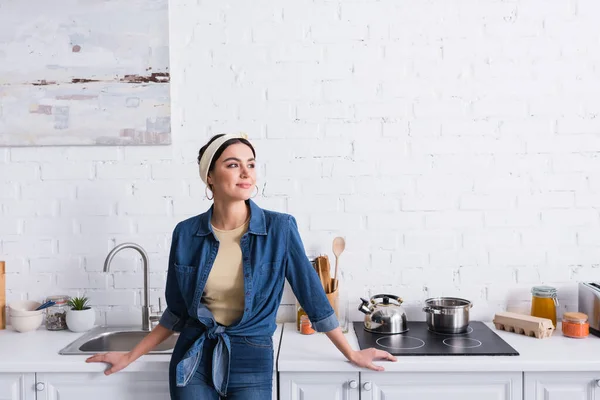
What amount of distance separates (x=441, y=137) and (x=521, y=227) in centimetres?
54

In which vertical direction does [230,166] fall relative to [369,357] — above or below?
above

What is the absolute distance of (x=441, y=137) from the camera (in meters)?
2.53

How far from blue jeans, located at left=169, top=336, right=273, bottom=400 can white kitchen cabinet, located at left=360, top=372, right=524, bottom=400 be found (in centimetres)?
Result: 34

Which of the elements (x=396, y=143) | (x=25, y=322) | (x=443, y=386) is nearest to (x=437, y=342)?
(x=443, y=386)

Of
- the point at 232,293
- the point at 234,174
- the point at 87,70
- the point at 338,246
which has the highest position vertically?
the point at 87,70

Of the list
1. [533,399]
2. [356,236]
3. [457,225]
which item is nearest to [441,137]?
[457,225]

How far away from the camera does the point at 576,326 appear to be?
7.32ft

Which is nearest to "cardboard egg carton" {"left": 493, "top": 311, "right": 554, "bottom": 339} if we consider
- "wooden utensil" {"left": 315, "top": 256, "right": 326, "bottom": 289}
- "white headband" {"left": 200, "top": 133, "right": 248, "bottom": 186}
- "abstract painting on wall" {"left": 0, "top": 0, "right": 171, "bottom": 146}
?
"wooden utensil" {"left": 315, "top": 256, "right": 326, "bottom": 289}

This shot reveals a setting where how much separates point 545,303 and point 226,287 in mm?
1356

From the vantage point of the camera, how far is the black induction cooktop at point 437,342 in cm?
203

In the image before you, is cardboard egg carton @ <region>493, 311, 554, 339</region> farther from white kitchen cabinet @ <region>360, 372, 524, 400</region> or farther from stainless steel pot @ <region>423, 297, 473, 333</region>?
white kitchen cabinet @ <region>360, 372, 524, 400</region>

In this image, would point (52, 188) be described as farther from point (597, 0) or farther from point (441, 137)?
point (597, 0)

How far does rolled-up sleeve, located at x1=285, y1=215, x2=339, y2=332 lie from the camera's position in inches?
78.0

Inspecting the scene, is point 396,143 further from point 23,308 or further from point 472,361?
point 23,308
